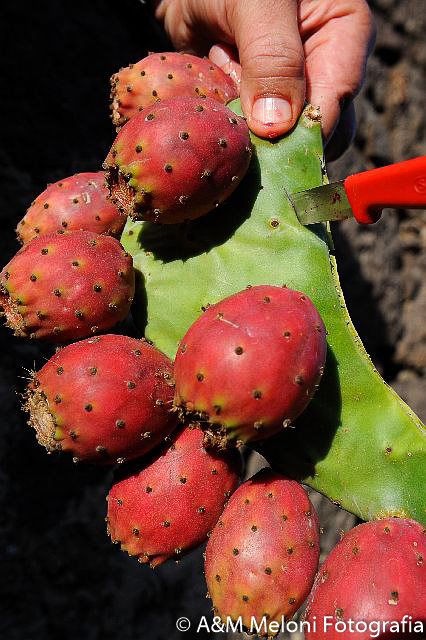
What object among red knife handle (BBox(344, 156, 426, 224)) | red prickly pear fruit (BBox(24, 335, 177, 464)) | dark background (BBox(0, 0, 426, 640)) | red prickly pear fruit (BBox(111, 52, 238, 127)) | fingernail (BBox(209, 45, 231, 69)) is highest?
Result: red prickly pear fruit (BBox(111, 52, 238, 127))

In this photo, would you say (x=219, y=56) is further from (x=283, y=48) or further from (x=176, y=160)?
Result: (x=176, y=160)

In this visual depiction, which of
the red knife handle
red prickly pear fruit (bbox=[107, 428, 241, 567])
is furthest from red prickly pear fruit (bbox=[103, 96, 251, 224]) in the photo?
red prickly pear fruit (bbox=[107, 428, 241, 567])

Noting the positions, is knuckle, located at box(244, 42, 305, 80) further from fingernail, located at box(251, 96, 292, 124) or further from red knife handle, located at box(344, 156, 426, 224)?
red knife handle, located at box(344, 156, 426, 224)

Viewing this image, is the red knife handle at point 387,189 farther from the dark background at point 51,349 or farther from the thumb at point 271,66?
the dark background at point 51,349

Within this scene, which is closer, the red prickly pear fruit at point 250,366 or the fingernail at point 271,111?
the red prickly pear fruit at point 250,366

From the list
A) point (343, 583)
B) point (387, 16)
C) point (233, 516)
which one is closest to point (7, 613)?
point (233, 516)

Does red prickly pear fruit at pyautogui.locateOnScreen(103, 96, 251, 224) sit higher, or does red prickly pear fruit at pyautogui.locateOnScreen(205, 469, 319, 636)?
red prickly pear fruit at pyautogui.locateOnScreen(103, 96, 251, 224)

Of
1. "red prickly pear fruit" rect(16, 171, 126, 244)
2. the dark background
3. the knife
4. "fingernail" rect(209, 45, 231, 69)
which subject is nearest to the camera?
the knife

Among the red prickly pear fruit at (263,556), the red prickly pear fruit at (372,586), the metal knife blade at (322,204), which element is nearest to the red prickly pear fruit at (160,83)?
the metal knife blade at (322,204)
